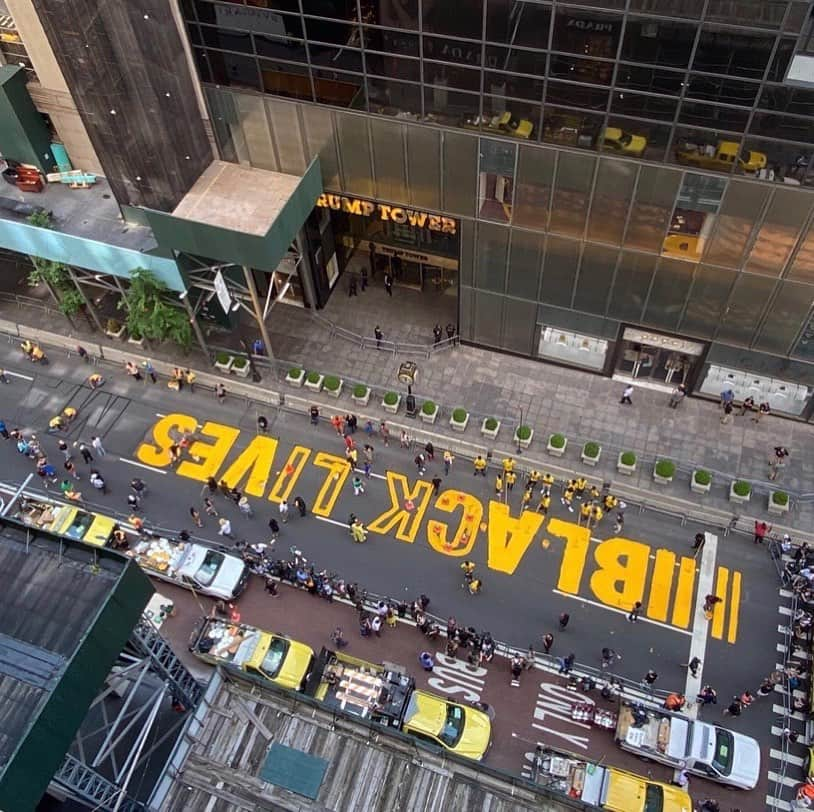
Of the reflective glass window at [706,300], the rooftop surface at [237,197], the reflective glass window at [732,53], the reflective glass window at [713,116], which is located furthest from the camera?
the rooftop surface at [237,197]

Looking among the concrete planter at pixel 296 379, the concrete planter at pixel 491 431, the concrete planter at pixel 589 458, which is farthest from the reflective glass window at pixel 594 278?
the concrete planter at pixel 296 379

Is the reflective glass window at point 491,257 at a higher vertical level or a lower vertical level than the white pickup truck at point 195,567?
higher

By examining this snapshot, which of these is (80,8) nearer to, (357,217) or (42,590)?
(357,217)

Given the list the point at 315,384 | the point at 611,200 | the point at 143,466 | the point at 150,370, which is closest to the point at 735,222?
the point at 611,200

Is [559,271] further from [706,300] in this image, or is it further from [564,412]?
[564,412]

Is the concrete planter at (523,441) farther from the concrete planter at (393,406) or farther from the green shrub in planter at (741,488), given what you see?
the green shrub in planter at (741,488)

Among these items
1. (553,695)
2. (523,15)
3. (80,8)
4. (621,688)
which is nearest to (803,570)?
(621,688)
